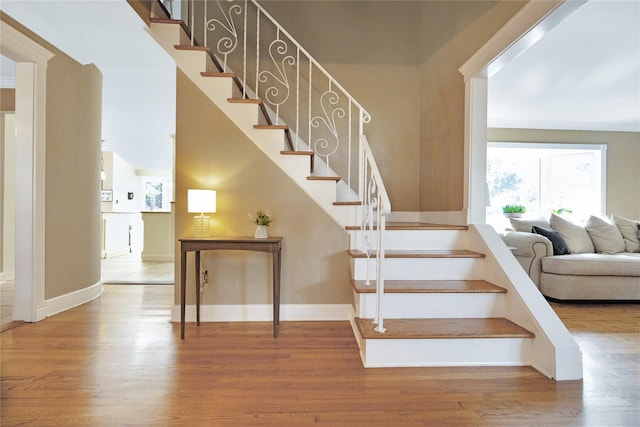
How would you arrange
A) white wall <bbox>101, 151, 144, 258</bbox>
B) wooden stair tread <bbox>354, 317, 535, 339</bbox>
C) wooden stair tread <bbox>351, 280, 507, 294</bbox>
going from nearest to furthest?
wooden stair tread <bbox>354, 317, 535, 339</bbox> → wooden stair tread <bbox>351, 280, 507, 294</bbox> → white wall <bbox>101, 151, 144, 258</bbox>

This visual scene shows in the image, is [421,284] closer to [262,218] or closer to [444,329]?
[444,329]

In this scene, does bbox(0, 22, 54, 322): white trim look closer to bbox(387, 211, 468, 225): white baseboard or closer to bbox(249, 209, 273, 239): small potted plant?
bbox(249, 209, 273, 239): small potted plant

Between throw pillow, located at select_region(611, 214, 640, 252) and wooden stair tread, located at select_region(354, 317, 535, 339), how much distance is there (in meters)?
2.99

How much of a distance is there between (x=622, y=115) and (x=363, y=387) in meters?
6.28

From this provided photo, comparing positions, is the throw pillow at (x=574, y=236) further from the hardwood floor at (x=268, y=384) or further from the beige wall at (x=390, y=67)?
the beige wall at (x=390, y=67)

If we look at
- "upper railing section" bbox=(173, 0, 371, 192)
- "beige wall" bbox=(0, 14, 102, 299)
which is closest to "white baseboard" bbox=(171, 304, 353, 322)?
"beige wall" bbox=(0, 14, 102, 299)

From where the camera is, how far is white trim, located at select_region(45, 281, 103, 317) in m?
3.01

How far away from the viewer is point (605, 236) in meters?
3.99

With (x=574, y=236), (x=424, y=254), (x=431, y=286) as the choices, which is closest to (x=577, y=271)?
(x=574, y=236)

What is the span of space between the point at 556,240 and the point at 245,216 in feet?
11.0

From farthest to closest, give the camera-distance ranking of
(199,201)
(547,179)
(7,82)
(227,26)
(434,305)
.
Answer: (547,179), (7,82), (227,26), (199,201), (434,305)

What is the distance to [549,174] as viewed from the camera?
6.34m

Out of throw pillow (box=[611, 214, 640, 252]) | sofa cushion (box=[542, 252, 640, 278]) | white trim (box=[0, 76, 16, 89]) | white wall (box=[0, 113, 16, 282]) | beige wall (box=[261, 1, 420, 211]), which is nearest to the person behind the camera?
sofa cushion (box=[542, 252, 640, 278])

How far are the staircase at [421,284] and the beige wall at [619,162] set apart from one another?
459cm
